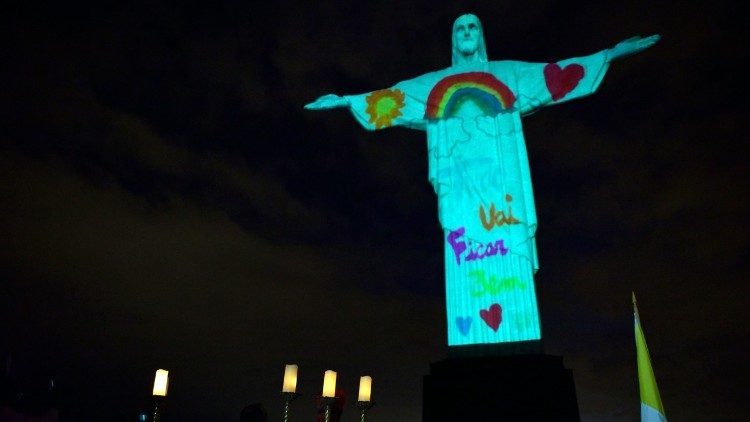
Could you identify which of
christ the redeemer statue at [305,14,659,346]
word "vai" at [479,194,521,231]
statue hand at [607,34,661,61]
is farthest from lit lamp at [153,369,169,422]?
statue hand at [607,34,661,61]

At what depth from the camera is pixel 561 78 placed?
36.4ft

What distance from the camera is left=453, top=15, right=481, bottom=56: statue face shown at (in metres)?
12.0

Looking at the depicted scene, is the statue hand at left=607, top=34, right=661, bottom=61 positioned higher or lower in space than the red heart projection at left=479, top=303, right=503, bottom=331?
higher

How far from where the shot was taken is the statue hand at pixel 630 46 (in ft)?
34.7

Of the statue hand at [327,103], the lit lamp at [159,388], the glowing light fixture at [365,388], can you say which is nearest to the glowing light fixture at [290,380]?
the glowing light fixture at [365,388]

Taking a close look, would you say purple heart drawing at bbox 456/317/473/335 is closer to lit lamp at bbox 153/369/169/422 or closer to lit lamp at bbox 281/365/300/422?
lit lamp at bbox 281/365/300/422

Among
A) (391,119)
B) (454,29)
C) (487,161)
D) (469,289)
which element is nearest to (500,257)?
(469,289)

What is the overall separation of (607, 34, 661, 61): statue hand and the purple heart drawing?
569cm

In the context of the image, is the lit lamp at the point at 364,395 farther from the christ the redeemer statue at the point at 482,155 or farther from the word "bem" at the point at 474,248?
the word "bem" at the point at 474,248

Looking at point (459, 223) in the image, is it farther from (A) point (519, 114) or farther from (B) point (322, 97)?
(B) point (322, 97)

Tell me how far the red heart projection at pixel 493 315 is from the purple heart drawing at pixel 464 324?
9.3 inches

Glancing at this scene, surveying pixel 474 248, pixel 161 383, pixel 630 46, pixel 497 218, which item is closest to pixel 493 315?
pixel 474 248

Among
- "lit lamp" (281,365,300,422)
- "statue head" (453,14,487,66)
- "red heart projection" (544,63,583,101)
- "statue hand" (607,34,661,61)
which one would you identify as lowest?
"lit lamp" (281,365,300,422)

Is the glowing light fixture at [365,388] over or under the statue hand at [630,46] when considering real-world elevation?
under
